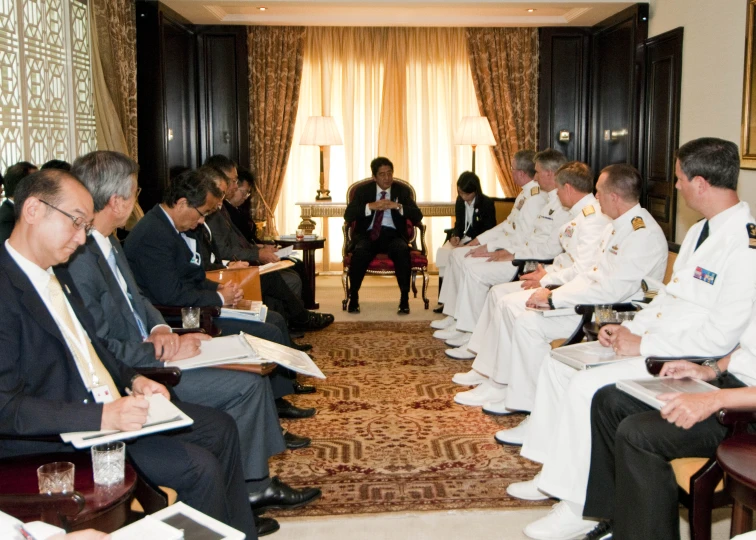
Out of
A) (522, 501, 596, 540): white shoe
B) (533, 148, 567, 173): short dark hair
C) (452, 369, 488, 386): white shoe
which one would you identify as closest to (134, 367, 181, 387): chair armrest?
(522, 501, 596, 540): white shoe

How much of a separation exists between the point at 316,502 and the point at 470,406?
1.53 metres

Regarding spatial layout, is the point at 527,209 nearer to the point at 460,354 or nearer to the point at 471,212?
the point at 460,354

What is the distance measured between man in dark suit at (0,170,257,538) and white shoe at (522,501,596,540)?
1214 millimetres

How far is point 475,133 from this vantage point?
823cm

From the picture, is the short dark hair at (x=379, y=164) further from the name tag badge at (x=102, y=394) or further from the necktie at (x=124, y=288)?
the name tag badge at (x=102, y=394)

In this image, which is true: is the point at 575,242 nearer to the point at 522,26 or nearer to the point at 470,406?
the point at 470,406

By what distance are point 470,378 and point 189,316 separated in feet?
6.87

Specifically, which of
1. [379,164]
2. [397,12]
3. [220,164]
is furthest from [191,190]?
[397,12]

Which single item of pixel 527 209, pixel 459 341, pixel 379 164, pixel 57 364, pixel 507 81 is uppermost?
pixel 507 81

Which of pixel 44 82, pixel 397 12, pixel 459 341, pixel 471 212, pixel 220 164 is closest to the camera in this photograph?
pixel 44 82

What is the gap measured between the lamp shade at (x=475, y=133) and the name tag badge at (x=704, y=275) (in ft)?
17.3

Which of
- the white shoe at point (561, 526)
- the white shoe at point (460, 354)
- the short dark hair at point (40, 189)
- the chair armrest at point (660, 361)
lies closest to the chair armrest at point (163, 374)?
the short dark hair at point (40, 189)

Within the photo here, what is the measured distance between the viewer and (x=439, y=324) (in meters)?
6.57

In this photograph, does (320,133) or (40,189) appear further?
(320,133)
